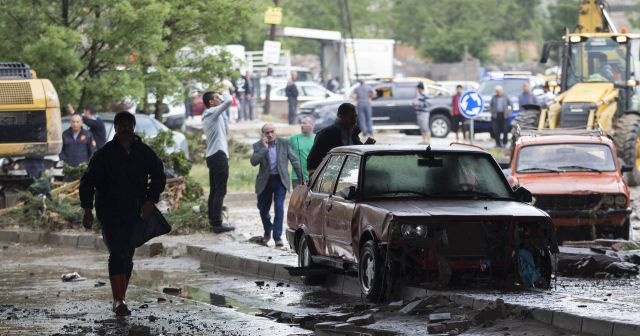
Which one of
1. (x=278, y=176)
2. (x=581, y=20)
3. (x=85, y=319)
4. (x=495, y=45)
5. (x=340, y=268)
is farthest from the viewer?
(x=495, y=45)

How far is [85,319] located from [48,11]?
57.3 feet

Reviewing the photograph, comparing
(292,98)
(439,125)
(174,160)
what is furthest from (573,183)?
(292,98)

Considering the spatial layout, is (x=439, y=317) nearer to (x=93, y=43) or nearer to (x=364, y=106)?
(x=93, y=43)

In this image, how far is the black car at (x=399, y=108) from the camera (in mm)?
46500

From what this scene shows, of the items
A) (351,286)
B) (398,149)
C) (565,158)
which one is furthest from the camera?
(565,158)

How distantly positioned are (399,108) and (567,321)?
1431 inches

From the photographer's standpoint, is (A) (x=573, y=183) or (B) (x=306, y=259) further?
(A) (x=573, y=183)

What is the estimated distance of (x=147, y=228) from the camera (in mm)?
12711

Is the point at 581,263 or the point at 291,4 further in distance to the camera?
the point at 291,4

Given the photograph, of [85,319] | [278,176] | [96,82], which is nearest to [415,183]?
[85,319]

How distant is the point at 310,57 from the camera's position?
309ft

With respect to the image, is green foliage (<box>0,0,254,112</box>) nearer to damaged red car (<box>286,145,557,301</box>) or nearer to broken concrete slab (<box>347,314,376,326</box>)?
damaged red car (<box>286,145,557,301</box>)

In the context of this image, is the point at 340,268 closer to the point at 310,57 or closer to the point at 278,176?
the point at 278,176

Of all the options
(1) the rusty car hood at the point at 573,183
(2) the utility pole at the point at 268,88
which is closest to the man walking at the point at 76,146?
(1) the rusty car hood at the point at 573,183
